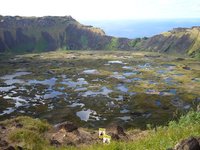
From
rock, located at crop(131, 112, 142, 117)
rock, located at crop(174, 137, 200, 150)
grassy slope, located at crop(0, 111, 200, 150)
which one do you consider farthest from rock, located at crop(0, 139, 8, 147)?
rock, located at crop(131, 112, 142, 117)

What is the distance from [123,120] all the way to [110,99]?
33.0 meters

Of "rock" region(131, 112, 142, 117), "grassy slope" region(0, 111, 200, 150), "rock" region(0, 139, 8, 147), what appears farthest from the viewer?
"rock" region(131, 112, 142, 117)

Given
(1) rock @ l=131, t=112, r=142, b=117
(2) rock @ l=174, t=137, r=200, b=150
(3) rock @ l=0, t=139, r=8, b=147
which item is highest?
(2) rock @ l=174, t=137, r=200, b=150

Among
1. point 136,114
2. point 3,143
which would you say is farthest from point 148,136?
point 136,114

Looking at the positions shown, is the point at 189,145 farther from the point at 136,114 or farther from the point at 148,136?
the point at 136,114

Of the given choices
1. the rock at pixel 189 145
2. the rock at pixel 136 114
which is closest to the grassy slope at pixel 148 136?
the rock at pixel 189 145

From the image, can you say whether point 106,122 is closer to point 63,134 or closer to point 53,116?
point 53,116

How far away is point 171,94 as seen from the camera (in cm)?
14950

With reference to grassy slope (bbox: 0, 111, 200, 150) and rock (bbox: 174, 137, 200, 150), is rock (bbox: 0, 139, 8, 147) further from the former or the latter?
rock (bbox: 174, 137, 200, 150)

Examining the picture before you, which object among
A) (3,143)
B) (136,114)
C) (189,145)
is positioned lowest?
(136,114)

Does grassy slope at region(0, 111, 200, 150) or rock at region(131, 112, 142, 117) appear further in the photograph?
rock at region(131, 112, 142, 117)

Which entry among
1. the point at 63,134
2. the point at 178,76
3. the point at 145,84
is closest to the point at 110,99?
the point at 145,84

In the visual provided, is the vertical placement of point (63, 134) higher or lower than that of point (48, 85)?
higher

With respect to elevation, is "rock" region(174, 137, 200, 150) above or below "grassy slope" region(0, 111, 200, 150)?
above
